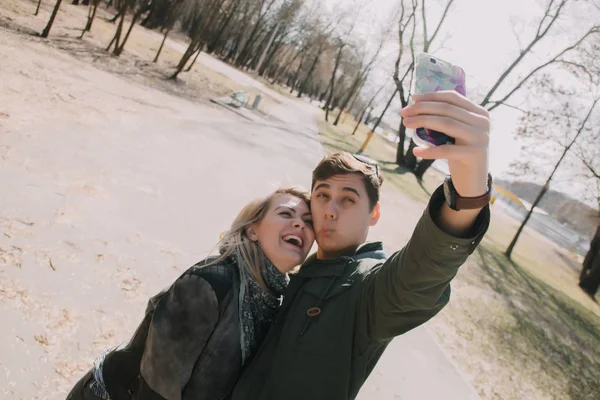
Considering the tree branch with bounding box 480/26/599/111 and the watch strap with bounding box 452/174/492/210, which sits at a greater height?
the tree branch with bounding box 480/26/599/111

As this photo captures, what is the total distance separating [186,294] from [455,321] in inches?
252

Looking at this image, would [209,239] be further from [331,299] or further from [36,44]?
[36,44]

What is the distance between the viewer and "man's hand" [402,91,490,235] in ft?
3.40

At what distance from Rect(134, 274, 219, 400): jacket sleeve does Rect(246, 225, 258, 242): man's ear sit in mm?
428

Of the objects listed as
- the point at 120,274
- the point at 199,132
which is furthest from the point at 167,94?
the point at 120,274

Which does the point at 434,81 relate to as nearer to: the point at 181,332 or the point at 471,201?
the point at 471,201

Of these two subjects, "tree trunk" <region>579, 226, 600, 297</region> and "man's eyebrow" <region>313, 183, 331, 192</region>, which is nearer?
"man's eyebrow" <region>313, 183, 331, 192</region>

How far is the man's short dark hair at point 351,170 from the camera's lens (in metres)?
1.97

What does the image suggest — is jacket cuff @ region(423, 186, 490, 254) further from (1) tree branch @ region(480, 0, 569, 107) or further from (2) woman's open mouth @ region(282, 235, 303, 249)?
(1) tree branch @ region(480, 0, 569, 107)

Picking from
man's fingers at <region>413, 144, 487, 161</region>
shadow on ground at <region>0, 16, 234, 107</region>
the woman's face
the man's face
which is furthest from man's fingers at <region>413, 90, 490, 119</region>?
shadow on ground at <region>0, 16, 234, 107</region>

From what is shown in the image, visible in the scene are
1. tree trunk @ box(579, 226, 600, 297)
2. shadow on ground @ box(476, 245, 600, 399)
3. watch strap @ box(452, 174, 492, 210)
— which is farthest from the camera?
tree trunk @ box(579, 226, 600, 297)

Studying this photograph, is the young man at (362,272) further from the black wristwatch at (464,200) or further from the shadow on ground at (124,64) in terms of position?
the shadow on ground at (124,64)

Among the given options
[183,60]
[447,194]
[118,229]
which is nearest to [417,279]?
[447,194]

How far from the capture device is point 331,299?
1.59 m
